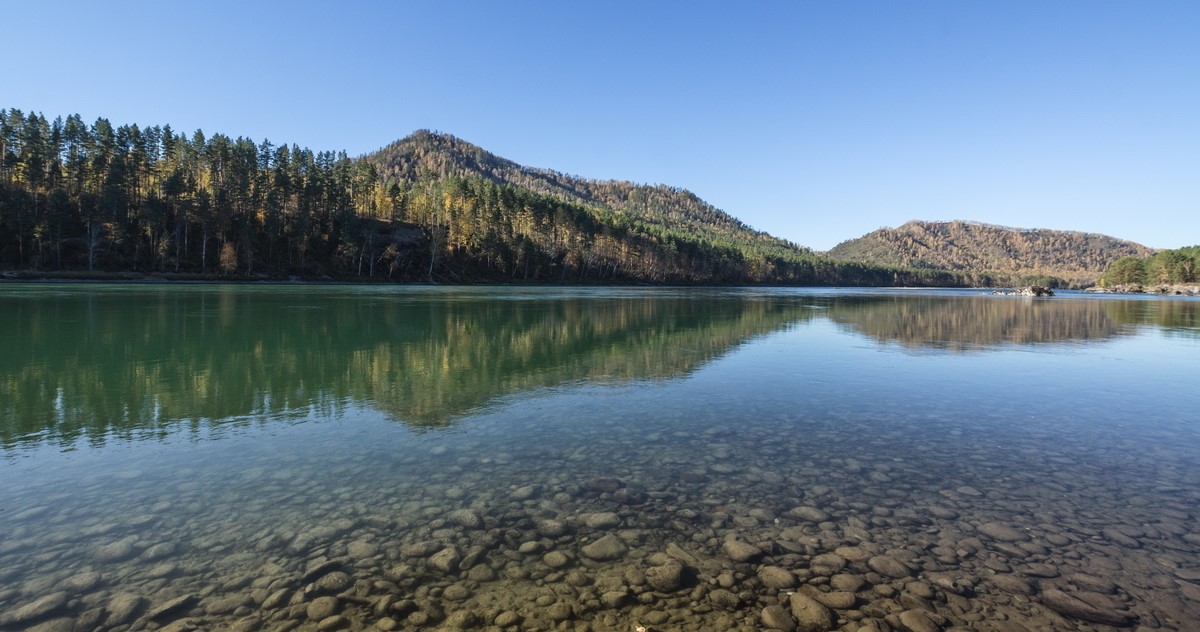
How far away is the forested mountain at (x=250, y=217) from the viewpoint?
93250mm

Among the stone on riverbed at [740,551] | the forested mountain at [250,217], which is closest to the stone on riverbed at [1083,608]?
the stone on riverbed at [740,551]

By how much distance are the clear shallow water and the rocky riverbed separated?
40mm

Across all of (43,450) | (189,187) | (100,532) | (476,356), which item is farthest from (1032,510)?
(189,187)

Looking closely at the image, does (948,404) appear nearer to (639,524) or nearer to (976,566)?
(976,566)

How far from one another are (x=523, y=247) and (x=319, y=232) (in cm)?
4711

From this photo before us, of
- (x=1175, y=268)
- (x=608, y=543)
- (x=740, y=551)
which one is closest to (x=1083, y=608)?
(x=740, y=551)

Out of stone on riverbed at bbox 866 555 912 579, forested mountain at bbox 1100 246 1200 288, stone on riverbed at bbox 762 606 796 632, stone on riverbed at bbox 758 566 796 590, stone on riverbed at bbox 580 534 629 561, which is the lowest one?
stone on riverbed at bbox 762 606 796 632

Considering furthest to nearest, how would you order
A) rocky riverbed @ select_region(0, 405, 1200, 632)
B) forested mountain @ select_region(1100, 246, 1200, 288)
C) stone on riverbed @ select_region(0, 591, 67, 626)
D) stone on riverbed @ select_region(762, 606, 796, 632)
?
forested mountain @ select_region(1100, 246, 1200, 288)
rocky riverbed @ select_region(0, 405, 1200, 632)
stone on riverbed @ select_region(762, 606, 796, 632)
stone on riverbed @ select_region(0, 591, 67, 626)

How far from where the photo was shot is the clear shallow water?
5.82 metres

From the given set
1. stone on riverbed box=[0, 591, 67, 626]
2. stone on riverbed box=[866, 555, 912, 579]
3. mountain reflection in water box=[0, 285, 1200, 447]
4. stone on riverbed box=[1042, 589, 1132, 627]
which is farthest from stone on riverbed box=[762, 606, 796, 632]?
mountain reflection in water box=[0, 285, 1200, 447]

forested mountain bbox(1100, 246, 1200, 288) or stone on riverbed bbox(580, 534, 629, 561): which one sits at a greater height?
forested mountain bbox(1100, 246, 1200, 288)

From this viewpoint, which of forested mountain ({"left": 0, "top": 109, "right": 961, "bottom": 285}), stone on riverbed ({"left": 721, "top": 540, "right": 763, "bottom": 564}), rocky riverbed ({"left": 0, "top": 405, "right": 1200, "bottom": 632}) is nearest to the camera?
rocky riverbed ({"left": 0, "top": 405, "right": 1200, "bottom": 632})

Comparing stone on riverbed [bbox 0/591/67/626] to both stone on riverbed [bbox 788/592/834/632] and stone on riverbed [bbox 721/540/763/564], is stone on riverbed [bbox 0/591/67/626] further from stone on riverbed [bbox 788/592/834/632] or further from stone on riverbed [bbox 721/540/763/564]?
stone on riverbed [bbox 788/592/834/632]

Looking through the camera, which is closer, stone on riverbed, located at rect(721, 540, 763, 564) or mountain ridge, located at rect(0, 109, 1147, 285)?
stone on riverbed, located at rect(721, 540, 763, 564)
